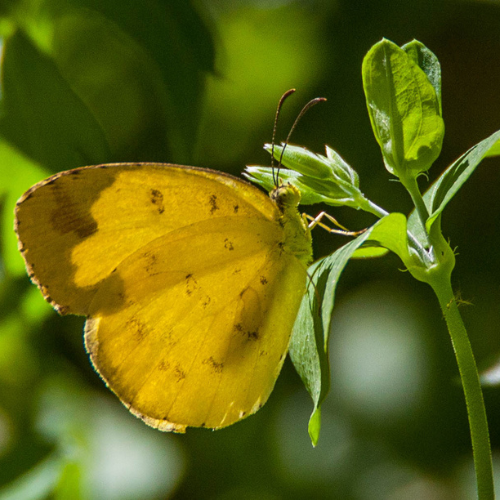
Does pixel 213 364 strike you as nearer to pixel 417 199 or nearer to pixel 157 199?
pixel 157 199

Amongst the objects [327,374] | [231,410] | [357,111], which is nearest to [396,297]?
[357,111]

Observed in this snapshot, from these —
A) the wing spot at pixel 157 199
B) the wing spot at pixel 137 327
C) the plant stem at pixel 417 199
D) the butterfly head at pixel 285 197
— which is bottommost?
the wing spot at pixel 137 327

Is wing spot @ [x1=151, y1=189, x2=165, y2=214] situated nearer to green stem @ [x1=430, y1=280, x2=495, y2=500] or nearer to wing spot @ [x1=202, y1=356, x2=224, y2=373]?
wing spot @ [x1=202, y1=356, x2=224, y2=373]

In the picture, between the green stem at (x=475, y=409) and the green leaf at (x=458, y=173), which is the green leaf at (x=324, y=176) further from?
the green stem at (x=475, y=409)

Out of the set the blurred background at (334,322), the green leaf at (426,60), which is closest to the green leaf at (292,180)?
the green leaf at (426,60)

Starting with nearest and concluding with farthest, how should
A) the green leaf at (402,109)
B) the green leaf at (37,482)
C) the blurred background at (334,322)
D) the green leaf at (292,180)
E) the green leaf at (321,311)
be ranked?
1. the green leaf at (321,311)
2. the green leaf at (402,109)
3. the green leaf at (292,180)
4. the green leaf at (37,482)
5. the blurred background at (334,322)

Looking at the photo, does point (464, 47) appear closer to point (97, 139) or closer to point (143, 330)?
point (97, 139)

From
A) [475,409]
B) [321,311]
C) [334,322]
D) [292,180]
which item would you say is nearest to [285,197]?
[292,180]

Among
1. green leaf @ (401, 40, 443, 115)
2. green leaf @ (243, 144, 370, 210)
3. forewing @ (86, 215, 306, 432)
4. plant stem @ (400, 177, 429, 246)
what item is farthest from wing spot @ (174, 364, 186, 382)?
green leaf @ (401, 40, 443, 115)
